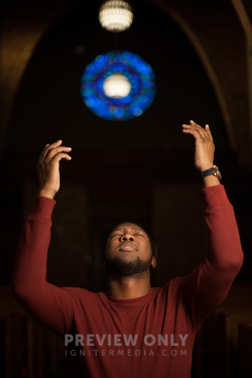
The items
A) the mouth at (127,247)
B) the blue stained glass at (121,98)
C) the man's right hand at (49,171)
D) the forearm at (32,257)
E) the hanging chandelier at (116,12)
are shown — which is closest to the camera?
the forearm at (32,257)

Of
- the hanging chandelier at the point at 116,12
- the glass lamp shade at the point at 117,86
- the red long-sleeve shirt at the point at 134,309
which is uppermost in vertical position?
the hanging chandelier at the point at 116,12

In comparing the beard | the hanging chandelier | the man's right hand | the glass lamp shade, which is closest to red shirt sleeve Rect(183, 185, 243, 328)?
the beard

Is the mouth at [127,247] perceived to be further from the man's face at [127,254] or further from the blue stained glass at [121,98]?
the blue stained glass at [121,98]

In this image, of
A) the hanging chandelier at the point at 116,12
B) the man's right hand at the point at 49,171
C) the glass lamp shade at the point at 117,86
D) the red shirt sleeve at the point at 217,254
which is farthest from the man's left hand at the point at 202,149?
the glass lamp shade at the point at 117,86

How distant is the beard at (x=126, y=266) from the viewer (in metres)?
1.67

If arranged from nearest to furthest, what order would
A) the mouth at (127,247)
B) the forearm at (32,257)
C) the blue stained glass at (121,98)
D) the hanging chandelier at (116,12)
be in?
1. the forearm at (32,257)
2. the mouth at (127,247)
3. the hanging chandelier at (116,12)
4. the blue stained glass at (121,98)

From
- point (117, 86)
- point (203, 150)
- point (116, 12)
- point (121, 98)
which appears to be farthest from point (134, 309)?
point (121, 98)

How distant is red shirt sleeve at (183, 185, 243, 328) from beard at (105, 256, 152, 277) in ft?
0.77

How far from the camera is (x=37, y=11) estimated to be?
10445mm

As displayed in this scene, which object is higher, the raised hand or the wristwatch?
the raised hand

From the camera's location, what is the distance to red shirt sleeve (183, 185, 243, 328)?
1.50m

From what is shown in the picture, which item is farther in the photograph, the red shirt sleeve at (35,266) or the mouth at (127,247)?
the mouth at (127,247)

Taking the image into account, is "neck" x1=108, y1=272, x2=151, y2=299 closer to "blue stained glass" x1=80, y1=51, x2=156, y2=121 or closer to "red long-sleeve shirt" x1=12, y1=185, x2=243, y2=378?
"red long-sleeve shirt" x1=12, y1=185, x2=243, y2=378

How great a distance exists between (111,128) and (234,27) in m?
4.39
